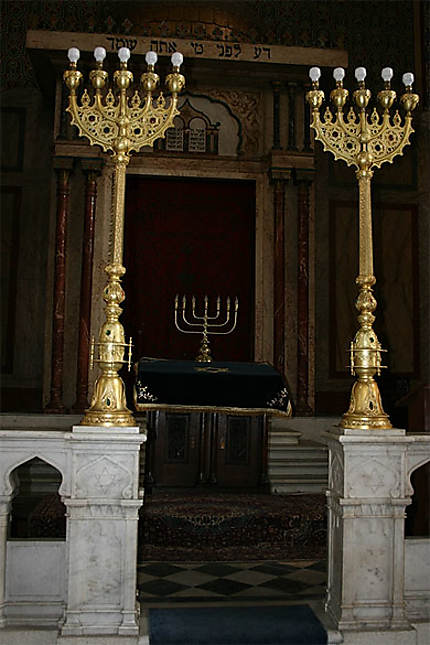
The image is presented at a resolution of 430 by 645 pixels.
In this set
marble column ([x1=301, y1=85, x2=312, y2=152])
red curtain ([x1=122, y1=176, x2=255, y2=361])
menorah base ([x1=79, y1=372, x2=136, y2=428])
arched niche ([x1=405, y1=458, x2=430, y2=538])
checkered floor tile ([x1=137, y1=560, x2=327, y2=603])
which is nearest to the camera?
menorah base ([x1=79, y1=372, x2=136, y2=428])

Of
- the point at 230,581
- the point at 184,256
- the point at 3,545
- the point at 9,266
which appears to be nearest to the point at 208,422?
the point at 230,581

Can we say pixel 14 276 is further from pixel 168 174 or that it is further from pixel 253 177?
pixel 253 177

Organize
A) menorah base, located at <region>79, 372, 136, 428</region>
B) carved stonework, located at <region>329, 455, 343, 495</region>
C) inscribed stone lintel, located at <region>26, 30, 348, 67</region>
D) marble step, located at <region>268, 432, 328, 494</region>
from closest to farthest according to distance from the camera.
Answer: menorah base, located at <region>79, 372, 136, 428</region>
carved stonework, located at <region>329, 455, 343, 495</region>
marble step, located at <region>268, 432, 328, 494</region>
inscribed stone lintel, located at <region>26, 30, 348, 67</region>

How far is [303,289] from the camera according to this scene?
7746 mm

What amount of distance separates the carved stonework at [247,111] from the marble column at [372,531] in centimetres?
523

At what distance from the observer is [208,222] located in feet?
26.9

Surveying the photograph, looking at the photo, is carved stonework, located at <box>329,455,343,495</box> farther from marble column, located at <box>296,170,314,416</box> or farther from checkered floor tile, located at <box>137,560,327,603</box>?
marble column, located at <box>296,170,314,416</box>

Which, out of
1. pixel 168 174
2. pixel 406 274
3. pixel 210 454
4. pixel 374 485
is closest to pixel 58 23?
pixel 168 174

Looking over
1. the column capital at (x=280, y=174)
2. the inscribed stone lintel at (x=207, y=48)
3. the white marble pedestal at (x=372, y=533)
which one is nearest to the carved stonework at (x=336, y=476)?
the white marble pedestal at (x=372, y=533)

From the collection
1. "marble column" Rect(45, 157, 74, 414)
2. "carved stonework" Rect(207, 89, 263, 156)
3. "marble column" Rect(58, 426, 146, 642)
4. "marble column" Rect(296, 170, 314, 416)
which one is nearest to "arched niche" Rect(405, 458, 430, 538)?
"marble column" Rect(58, 426, 146, 642)

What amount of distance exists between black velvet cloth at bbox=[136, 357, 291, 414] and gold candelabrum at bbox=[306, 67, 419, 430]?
1.91m

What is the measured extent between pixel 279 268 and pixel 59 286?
2.40 metres

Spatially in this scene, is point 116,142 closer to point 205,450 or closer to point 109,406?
point 109,406

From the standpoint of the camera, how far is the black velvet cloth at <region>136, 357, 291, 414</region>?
5430 mm
